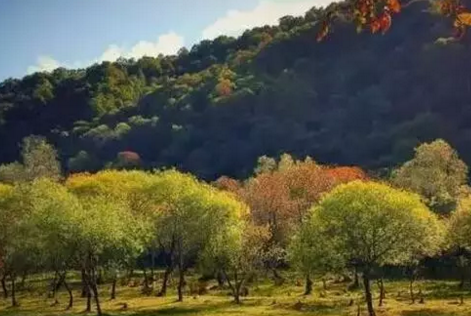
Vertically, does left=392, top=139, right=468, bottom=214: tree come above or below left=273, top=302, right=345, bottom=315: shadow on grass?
above

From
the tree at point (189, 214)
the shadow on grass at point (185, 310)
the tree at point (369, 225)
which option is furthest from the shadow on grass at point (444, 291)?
the tree at point (189, 214)

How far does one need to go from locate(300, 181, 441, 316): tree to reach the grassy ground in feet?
19.8

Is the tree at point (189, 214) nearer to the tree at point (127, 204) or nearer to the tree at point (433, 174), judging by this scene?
the tree at point (127, 204)

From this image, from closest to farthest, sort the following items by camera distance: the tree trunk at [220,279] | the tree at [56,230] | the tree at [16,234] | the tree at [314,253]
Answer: the tree at [314,253] → the tree at [56,230] → the tree at [16,234] → the tree trunk at [220,279]

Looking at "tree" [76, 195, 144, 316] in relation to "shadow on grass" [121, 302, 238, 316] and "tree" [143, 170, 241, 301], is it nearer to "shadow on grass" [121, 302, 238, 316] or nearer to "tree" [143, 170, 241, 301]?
"shadow on grass" [121, 302, 238, 316]

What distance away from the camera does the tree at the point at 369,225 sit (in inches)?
2566

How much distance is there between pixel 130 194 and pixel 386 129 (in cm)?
11618

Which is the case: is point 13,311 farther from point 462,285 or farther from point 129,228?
point 462,285

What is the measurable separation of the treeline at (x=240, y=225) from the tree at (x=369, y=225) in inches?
4.4

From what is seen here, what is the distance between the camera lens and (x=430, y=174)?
125625 mm

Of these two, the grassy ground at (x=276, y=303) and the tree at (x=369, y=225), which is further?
the grassy ground at (x=276, y=303)

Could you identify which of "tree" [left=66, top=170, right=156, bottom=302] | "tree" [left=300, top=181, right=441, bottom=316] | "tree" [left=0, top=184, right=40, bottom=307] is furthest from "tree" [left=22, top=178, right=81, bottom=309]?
"tree" [left=300, top=181, right=441, bottom=316]

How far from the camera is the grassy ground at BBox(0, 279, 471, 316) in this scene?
223 feet

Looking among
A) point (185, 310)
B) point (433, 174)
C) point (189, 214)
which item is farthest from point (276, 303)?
point (433, 174)
